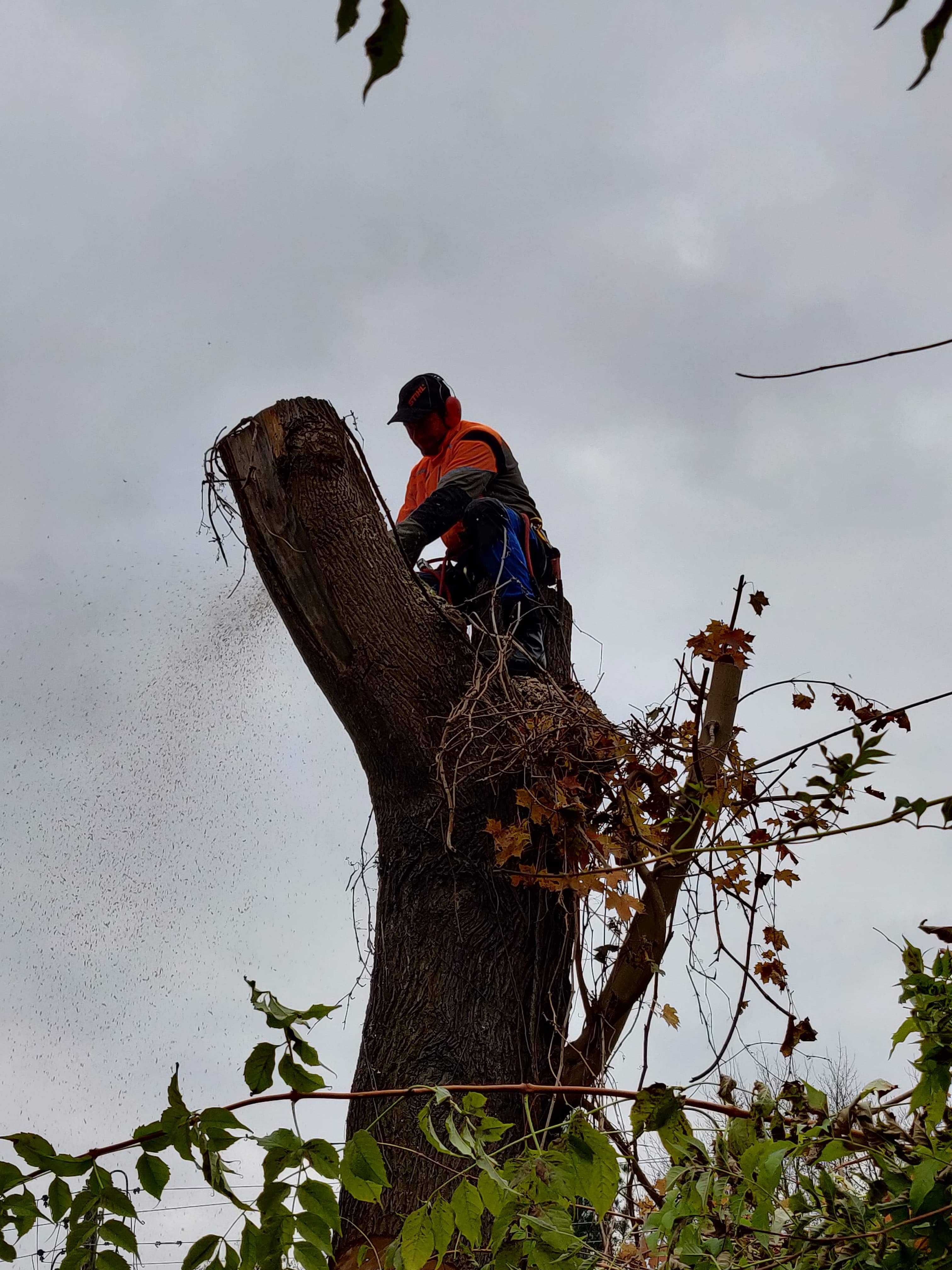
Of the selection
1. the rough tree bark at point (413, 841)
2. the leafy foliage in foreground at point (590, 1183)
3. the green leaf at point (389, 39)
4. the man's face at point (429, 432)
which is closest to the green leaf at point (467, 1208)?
the leafy foliage in foreground at point (590, 1183)

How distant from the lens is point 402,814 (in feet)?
11.6

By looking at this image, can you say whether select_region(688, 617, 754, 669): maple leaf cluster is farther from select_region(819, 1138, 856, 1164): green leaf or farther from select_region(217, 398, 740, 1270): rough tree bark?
select_region(819, 1138, 856, 1164): green leaf

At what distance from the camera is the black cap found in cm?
539

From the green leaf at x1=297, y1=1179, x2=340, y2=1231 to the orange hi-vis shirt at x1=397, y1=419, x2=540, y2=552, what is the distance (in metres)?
3.51

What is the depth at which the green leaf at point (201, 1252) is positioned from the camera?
1259 millimetres

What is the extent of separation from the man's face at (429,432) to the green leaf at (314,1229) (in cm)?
444

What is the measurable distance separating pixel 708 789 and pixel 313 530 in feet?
4.72

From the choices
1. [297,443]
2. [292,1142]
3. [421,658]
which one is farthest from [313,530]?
[292,1142]

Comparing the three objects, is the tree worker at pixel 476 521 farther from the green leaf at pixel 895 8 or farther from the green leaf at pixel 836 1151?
the green leaf at pixel 895 8

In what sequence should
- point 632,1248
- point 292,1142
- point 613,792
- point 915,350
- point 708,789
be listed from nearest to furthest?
point 915,350 → point 292,1142 → point 632,1248 → point 708,789 → point 613,792

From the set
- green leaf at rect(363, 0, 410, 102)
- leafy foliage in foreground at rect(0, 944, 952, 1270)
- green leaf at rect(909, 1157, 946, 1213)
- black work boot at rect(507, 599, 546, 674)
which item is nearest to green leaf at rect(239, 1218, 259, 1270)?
leafy foliage in foreground at rect(0, 944, 952, 1270)

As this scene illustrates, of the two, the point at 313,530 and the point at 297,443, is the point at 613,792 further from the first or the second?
the point at 297,443

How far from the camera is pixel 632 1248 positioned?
2.49 m

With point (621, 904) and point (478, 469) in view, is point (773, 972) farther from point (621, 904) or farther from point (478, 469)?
point (478, 469)
